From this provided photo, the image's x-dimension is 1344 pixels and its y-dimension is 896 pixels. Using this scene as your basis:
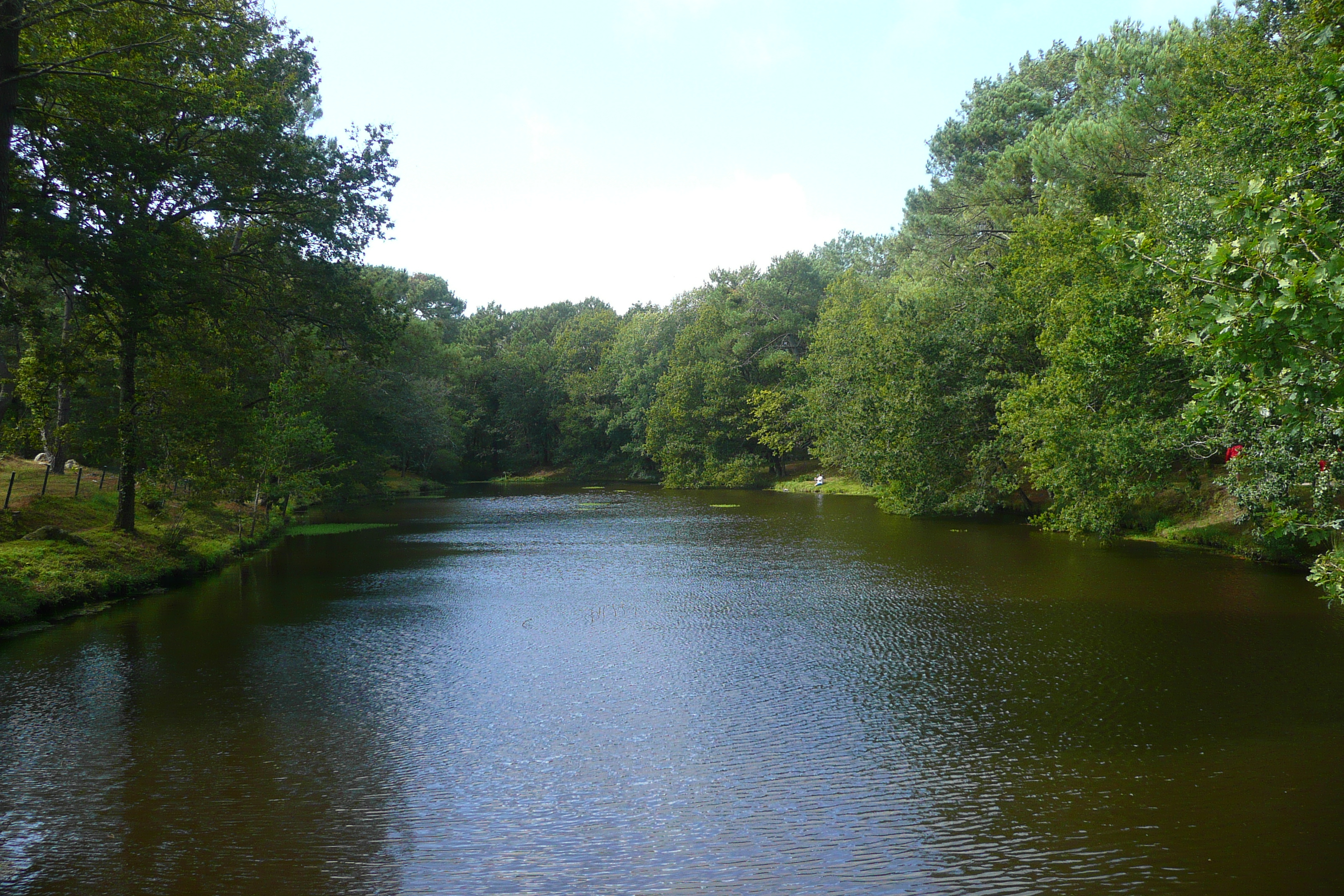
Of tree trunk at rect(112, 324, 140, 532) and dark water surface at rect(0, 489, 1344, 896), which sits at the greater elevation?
tree trunk at rect(112, 324, 140, 532)

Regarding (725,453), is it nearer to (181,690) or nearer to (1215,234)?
(1215,234)

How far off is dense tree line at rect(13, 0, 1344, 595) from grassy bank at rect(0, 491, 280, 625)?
1.04 m

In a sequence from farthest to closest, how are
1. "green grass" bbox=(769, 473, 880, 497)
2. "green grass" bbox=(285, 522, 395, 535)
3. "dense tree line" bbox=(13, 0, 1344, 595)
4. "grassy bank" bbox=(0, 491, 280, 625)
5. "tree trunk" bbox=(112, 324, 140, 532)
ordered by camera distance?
"green grass" bbox=(769, 473, 880, 497)
"green grass" bbox=(285, 522, 395, 535)
"tree trunk" bbox=(112, 324, 140, 532)
"grassy bank" bbox=(0, 491, 280, 625)
"dense tree line" bbox=(13, 0, 1344, 595)

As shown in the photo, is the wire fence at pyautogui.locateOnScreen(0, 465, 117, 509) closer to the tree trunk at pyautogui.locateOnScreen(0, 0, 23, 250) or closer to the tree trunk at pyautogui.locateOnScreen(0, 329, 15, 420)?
the tree trunk at pyautogui.locateOnScreen(0, 329, 15, 420)

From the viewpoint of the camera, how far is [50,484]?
834 inches

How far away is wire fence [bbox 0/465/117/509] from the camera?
17953 millimetres

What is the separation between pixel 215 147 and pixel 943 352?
21.3 metres

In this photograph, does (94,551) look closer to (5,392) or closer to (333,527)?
(5,392)

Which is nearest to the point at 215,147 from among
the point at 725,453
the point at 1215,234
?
the point at 1215,234

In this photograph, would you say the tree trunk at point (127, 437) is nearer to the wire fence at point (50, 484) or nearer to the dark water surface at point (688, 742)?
the wire fence at point (50, 484)

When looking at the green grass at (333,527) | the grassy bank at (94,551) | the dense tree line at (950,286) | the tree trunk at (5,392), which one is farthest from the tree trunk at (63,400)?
the green grass at (333,527)

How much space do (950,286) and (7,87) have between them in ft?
88.9

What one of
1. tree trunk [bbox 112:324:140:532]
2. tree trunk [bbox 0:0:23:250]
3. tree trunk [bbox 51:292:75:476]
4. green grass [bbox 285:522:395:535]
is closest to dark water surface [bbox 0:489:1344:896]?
tree trunk [bbox 112:324:140:532]

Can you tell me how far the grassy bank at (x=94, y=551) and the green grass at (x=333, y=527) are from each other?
4.42 meters
